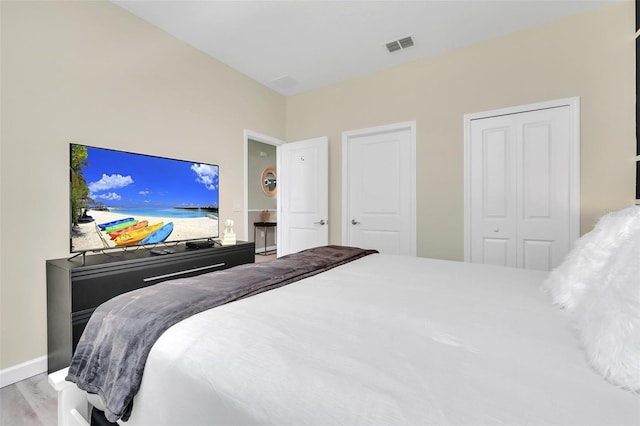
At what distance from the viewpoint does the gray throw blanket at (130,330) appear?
34.6 inches

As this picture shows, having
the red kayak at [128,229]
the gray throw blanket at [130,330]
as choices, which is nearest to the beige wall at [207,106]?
the red kayak at [128,229]

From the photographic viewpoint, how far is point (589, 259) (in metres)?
1.11

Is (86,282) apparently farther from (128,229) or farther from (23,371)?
(23,371)

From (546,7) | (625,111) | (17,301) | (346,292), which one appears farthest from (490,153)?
(17,301)

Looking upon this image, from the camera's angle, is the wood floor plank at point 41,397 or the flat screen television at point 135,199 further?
the flat screen television at point 135,199

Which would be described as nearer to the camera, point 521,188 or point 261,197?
point 521,188

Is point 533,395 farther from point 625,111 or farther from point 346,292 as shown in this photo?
point 625,111

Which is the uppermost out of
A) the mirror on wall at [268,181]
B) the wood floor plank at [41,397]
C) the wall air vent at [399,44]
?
the wall air vent at [399,44]

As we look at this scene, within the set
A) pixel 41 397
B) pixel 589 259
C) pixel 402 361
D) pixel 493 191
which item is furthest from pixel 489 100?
pixel 41 397

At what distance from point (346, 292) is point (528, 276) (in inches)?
44.2

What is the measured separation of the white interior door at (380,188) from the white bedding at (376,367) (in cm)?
235

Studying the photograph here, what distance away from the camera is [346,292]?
49.7 inches

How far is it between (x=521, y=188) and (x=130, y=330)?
335 centimetres

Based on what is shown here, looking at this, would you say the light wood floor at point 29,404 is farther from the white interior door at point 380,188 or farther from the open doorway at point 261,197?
the open doorway at point 261,197
